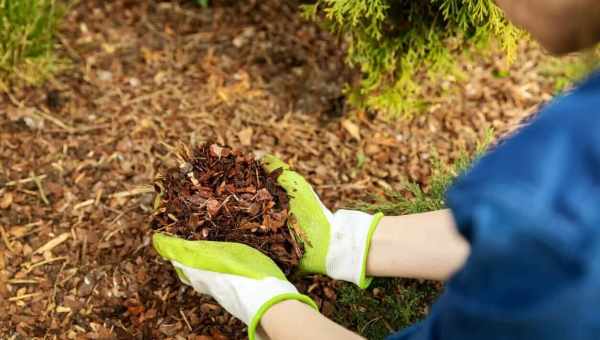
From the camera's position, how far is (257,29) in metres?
2.76

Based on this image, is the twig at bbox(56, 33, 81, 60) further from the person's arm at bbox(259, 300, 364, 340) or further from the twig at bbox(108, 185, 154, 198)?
the person's arm at bbox(259, 300, 364, 340)

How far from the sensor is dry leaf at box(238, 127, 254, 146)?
239 centimetres

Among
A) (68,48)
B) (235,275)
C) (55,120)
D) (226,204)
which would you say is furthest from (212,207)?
(68,48)

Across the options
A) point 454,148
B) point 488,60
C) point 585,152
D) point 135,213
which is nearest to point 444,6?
point 454,148

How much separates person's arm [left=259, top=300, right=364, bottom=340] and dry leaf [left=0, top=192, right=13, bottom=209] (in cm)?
99

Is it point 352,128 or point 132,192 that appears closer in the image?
point 132,192

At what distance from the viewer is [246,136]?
2.41m

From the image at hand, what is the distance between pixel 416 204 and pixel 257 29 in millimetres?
1100

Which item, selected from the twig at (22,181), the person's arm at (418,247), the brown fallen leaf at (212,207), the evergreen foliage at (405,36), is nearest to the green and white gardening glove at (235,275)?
the brown fallen leaf at (212,207)

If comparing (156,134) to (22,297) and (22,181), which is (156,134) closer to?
(22,181)

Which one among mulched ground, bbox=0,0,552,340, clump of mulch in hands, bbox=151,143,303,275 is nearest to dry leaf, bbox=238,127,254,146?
mulched ground, bbox=0,0,552,340

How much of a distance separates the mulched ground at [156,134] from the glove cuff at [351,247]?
208 mm

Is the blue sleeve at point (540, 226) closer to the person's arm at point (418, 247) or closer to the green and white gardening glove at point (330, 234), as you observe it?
the person's arm at point (418, 247)

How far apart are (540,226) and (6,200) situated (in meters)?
1.74
